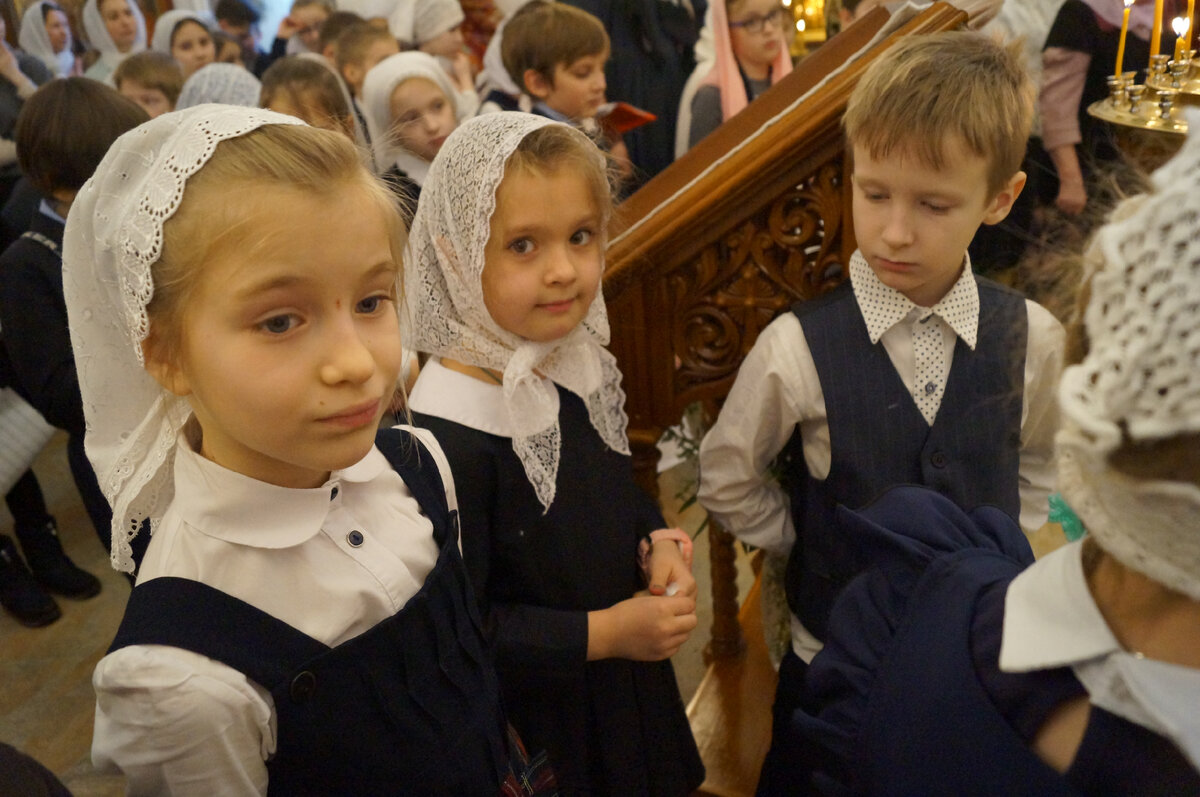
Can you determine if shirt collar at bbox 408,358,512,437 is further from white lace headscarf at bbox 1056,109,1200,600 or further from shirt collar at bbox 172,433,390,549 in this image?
white lace headscarf at bbox 1056,109,1200,600

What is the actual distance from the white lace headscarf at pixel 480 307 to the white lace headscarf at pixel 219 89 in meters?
2.68

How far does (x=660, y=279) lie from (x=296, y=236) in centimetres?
98

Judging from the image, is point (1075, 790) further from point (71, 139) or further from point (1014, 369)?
point (71, 139)

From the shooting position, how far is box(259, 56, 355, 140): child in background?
3248 millimetres

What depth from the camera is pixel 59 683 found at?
293 cm

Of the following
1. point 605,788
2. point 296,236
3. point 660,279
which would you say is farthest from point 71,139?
point 605,788

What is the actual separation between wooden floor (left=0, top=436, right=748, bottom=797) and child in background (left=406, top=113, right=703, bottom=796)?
121 centimetres

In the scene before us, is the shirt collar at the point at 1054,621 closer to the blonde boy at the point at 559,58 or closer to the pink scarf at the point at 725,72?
the blonde boy at the point at 559,58

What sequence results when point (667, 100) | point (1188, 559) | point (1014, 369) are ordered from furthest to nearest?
point (667, 100) → point (1014, 369) → point (1188, 559)

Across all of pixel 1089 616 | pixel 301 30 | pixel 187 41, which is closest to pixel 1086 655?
pixel 1089 616

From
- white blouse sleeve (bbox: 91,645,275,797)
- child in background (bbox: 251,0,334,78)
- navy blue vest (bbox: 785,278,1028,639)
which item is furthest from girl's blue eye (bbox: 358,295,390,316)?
child in background (bbox: 251,0,334,78)

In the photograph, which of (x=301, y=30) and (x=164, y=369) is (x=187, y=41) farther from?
(x=164, y=369)

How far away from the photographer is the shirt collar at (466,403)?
153 centimetres

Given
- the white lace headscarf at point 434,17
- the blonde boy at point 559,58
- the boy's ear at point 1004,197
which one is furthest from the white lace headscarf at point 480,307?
the white lace headscarf at point 434,17
